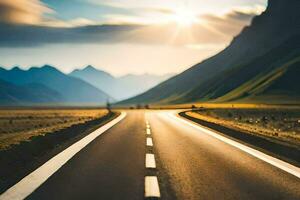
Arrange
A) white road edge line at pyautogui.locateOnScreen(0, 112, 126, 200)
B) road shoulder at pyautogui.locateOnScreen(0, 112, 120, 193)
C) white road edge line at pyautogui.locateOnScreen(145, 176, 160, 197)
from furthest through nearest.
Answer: road shoulder at pyautogui.locateOnScreen(0, 112, 120, 193)
white road edge line at pyautogui.locateOnScreen(145, 176, 160, 197)
white road edge line at pyautogui.locateOnScreen(0, 112, 126, 200)

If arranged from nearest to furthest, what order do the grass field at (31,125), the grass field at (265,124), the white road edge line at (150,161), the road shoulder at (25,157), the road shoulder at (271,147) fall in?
the road shoulder at (25,157) < the white road edge line at (150,161) < the road shoulder at (271,147) < the grass field at (31,125) < the grass field at (265,124)

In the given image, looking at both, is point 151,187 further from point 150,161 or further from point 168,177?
point 150,161

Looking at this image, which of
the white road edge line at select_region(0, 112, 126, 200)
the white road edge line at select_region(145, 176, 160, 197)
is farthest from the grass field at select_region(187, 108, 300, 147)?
the white road edge line at select_region(0, 112, 126, 200)

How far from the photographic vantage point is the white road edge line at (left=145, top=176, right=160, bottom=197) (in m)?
8.08

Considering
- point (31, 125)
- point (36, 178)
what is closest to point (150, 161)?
point (36, 178)

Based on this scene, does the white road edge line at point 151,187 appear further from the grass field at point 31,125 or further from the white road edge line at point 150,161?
the grass field at point 31,125

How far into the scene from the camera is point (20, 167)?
11.2 metres

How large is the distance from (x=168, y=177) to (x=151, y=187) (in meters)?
1.21

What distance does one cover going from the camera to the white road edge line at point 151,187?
26.5 feet

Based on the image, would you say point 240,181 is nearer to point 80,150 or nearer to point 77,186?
point 77,186

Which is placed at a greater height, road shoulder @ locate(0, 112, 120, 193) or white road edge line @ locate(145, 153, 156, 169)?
road shoulder @ locate(0, 112, 120, 193)

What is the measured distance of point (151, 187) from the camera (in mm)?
8750

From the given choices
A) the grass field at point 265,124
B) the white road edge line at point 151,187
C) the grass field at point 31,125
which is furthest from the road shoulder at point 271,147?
the grass field at point 31,125

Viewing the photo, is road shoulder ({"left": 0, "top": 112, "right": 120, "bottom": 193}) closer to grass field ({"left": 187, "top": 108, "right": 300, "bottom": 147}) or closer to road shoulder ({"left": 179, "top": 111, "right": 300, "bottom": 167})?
road shoulder ({"left": 179, "top": 111, "right": 300, "bottom": 167})
